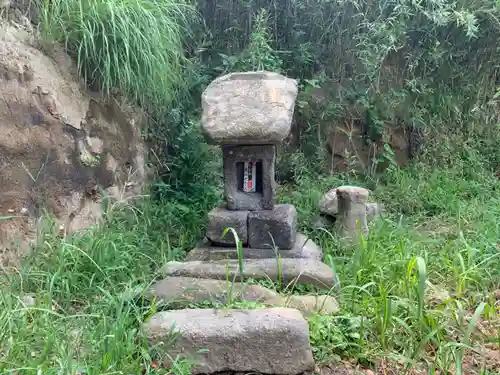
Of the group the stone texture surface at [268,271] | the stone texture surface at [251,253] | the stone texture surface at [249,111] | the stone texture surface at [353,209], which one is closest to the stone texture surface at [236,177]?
the stone texture surface at [249,111]

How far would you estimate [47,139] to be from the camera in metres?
3.09

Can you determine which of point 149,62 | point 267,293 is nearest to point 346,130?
point 149,62

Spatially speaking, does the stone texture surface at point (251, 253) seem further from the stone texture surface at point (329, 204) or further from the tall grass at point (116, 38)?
the tall grass at point (116, 38)

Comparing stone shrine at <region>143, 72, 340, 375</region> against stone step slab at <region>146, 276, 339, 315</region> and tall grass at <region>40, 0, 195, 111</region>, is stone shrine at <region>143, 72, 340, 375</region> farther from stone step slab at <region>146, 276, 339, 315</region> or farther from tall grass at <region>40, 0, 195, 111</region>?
tall grass at <region>40, 0, 195, 111</region>

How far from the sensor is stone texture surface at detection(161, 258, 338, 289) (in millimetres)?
2850

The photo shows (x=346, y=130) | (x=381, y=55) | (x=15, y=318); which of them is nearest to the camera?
(x=15, y=318)

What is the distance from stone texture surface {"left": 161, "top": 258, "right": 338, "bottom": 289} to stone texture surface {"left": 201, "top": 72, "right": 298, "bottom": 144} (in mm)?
752

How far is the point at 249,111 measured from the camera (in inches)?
123

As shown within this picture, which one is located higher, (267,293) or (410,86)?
(410,86)

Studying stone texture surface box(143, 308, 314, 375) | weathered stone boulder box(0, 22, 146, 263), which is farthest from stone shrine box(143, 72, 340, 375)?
weathered stone boulder box(0, 22, 146, 263)

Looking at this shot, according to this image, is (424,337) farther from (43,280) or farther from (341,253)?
(43,280)

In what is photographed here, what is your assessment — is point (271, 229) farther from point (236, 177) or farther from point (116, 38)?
point (116, 38)

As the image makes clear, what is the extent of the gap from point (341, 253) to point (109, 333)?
1.85 meters

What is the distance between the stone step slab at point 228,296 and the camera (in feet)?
8.42
